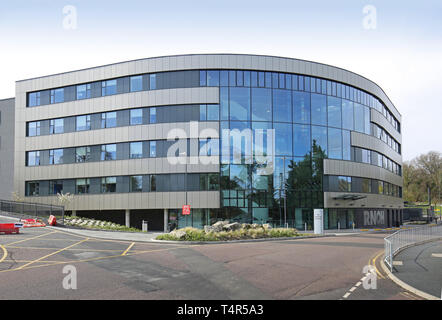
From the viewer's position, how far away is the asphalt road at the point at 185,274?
8953 mm

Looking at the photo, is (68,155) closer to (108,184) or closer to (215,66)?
(108,184)

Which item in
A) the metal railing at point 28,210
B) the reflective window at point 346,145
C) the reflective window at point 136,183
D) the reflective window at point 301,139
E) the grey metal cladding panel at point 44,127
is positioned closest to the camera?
the metal railing at point 28,210

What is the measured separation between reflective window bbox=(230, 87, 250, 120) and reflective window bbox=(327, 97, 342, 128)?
34.5 feet

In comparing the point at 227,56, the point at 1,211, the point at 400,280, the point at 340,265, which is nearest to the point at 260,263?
the point at 340,265

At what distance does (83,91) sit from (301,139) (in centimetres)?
2605

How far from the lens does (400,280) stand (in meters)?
10.5

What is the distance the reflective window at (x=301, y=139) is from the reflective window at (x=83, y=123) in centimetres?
2373

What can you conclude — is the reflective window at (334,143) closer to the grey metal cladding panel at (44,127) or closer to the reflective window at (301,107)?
the reflective window at (301,107)

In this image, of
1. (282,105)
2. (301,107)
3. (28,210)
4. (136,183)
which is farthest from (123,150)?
(301,107)

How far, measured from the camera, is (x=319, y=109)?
39938 millimetres

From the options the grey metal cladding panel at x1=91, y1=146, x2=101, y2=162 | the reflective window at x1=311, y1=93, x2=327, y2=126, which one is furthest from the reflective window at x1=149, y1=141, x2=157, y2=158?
the reflective window at x1=311, y1=93, x2=327, y2=126

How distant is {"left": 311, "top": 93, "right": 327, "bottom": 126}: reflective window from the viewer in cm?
3959

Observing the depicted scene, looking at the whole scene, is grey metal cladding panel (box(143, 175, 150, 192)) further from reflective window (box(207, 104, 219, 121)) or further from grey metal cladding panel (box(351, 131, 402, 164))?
grey metal cladding panel (box(351, 131, 402, 164))

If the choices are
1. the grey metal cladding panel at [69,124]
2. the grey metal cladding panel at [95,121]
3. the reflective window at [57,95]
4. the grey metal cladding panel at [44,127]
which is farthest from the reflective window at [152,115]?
the grey metal cladding panel at [44,127]
